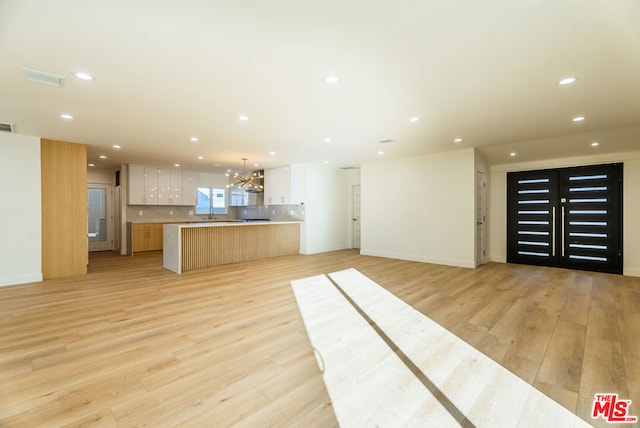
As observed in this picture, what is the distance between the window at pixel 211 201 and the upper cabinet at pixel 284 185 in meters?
2.70

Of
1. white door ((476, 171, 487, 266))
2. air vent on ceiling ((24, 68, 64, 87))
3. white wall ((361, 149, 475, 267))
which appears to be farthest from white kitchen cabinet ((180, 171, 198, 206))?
white door ((476, 171, 487, 266))

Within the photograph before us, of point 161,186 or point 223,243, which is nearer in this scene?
point 223,243

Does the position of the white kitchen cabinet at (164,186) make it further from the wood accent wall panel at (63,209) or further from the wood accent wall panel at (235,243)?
the wood accent wall panel at (235,243)

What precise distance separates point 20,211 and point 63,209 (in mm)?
579

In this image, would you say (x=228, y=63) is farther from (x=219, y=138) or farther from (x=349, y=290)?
(x=349, y=290)

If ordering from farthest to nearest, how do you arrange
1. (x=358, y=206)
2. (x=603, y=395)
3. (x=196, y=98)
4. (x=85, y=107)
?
(x=358, y=206) → (x=85, y=107) → (x=196, y=98) → (x=603, y=395)

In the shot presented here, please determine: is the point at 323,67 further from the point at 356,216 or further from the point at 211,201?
the point at 211,201

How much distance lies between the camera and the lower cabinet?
322 inches

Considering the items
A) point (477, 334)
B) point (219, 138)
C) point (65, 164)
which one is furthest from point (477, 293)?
point (65, 164)

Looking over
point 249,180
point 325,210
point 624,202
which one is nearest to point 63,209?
point 249,180

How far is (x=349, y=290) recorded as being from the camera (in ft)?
14.1

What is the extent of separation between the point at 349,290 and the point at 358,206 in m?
5.06

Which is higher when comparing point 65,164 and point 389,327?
point 65,164

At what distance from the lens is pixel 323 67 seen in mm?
2602
